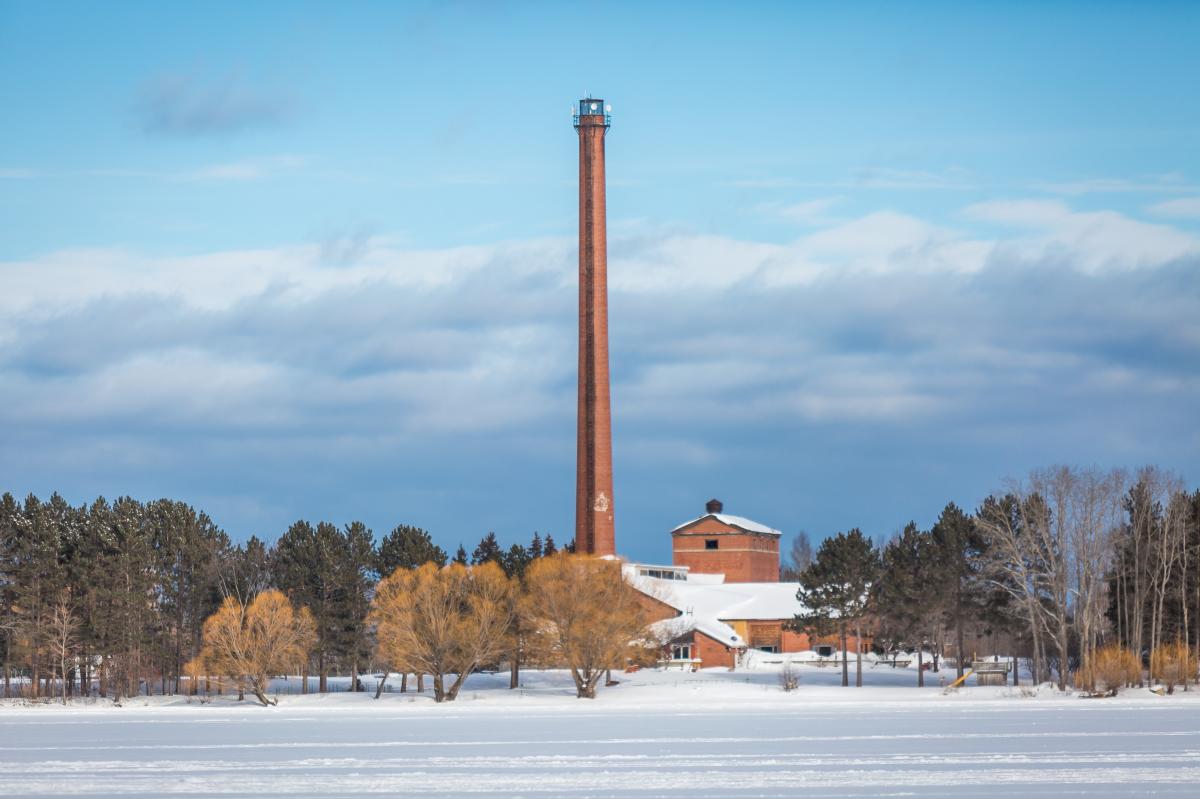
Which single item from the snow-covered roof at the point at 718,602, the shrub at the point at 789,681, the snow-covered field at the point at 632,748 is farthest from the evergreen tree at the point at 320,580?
the shrub at the point at 789,681

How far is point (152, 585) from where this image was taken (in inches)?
3201

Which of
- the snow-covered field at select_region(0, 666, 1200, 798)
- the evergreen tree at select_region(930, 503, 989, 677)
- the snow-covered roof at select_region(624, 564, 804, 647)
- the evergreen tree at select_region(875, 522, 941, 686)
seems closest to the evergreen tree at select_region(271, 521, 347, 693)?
the snow-covered field at select_region(0, 666, 1200, 798)

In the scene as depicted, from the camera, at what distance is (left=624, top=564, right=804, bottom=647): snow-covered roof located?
99.1 metres

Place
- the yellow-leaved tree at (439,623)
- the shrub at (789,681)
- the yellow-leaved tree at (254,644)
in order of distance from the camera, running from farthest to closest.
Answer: the shrub at (789,681)
the yellow-leaved tree at (439,623)
the yellow-leaved tree at (254,644)

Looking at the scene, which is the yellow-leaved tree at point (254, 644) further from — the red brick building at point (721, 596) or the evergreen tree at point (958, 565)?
the evergreen tree at point (958, 565)

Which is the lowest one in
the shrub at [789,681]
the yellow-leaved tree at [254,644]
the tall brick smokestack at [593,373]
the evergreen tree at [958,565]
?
the shrub at [789,681]

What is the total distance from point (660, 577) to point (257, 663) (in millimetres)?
50591

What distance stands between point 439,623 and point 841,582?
898 inches

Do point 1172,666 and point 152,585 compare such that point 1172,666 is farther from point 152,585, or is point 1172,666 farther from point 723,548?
point 723,548

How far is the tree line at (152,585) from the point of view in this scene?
3063 inches

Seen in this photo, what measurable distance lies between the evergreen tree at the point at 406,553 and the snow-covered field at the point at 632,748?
45.9ft

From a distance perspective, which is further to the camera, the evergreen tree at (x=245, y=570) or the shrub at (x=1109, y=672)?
the evergreen tree at (x=245, y=570)

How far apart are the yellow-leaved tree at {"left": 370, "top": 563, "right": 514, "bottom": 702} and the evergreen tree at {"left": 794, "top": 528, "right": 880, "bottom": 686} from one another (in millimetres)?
17432

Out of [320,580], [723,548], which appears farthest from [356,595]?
[723,548]
